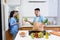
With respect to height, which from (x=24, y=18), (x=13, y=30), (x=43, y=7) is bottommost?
(x=13, y=30)

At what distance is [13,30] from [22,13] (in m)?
0.60

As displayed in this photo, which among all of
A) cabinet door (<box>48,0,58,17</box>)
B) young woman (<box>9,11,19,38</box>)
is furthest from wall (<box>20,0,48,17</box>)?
young woman (<box>9,11,19,38</box>)

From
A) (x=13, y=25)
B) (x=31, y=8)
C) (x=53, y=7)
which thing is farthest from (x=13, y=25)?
(x=53, y=7)

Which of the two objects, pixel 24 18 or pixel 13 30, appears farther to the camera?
pixel 24 18

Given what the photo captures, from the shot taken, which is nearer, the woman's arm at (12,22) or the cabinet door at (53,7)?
the woman's arm at (12,22)

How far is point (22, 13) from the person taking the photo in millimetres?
3748

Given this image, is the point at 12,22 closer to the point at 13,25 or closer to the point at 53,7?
the point at 13,25

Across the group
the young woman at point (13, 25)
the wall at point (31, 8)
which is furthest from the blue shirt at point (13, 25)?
the wall at point (31, 8)

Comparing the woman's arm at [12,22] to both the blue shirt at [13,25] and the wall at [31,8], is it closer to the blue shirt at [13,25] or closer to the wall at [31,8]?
the blue shirt at [13,25]

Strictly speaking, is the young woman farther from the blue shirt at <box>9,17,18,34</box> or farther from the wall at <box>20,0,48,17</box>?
the wall at <box>20,0,48,17</box>

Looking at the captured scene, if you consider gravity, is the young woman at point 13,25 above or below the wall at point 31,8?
below

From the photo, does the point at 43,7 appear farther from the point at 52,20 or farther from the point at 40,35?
the point at 40,35

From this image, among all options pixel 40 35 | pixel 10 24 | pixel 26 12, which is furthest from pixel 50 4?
pixel 40 35

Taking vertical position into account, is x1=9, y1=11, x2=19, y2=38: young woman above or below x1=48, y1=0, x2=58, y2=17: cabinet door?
below
